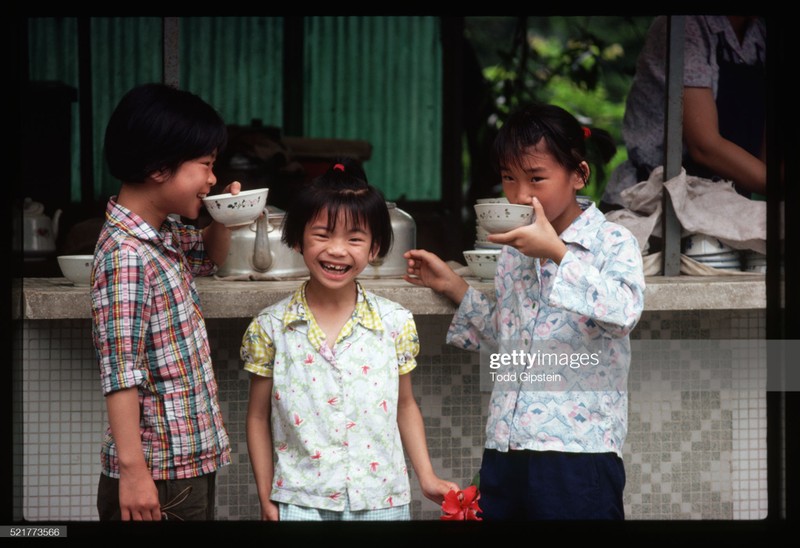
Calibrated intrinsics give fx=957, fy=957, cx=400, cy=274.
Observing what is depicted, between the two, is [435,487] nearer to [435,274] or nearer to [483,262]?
[435,274]

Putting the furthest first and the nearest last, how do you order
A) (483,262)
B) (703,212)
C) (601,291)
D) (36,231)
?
(36,231)
(703,212)
(483,262)
(601,291)

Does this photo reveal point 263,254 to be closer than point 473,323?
No

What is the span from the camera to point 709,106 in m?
2.70

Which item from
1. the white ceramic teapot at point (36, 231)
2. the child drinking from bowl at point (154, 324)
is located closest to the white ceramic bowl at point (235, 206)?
the child drinking from bowl at point (154, 324)

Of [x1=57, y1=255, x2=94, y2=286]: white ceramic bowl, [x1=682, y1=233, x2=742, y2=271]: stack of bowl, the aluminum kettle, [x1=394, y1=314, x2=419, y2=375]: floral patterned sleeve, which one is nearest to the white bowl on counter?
[x1=682, y1=233, x2=742, y2=271]: stack of bowl

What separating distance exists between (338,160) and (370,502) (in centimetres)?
78

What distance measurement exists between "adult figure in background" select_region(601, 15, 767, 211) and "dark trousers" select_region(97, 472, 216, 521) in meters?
1.52

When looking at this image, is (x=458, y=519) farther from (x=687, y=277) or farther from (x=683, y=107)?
(x=683, y=107)

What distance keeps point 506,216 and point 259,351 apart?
622 mm

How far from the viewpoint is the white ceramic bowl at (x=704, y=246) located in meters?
2.69

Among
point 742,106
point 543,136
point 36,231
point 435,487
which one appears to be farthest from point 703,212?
point 36,231

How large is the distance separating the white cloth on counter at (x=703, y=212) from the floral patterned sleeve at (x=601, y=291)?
64 centimetres

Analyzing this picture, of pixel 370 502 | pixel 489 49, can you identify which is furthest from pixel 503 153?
pixel 489 49

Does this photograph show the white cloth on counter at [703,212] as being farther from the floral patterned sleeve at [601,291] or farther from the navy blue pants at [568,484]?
the navy blue pants at [568,484]
